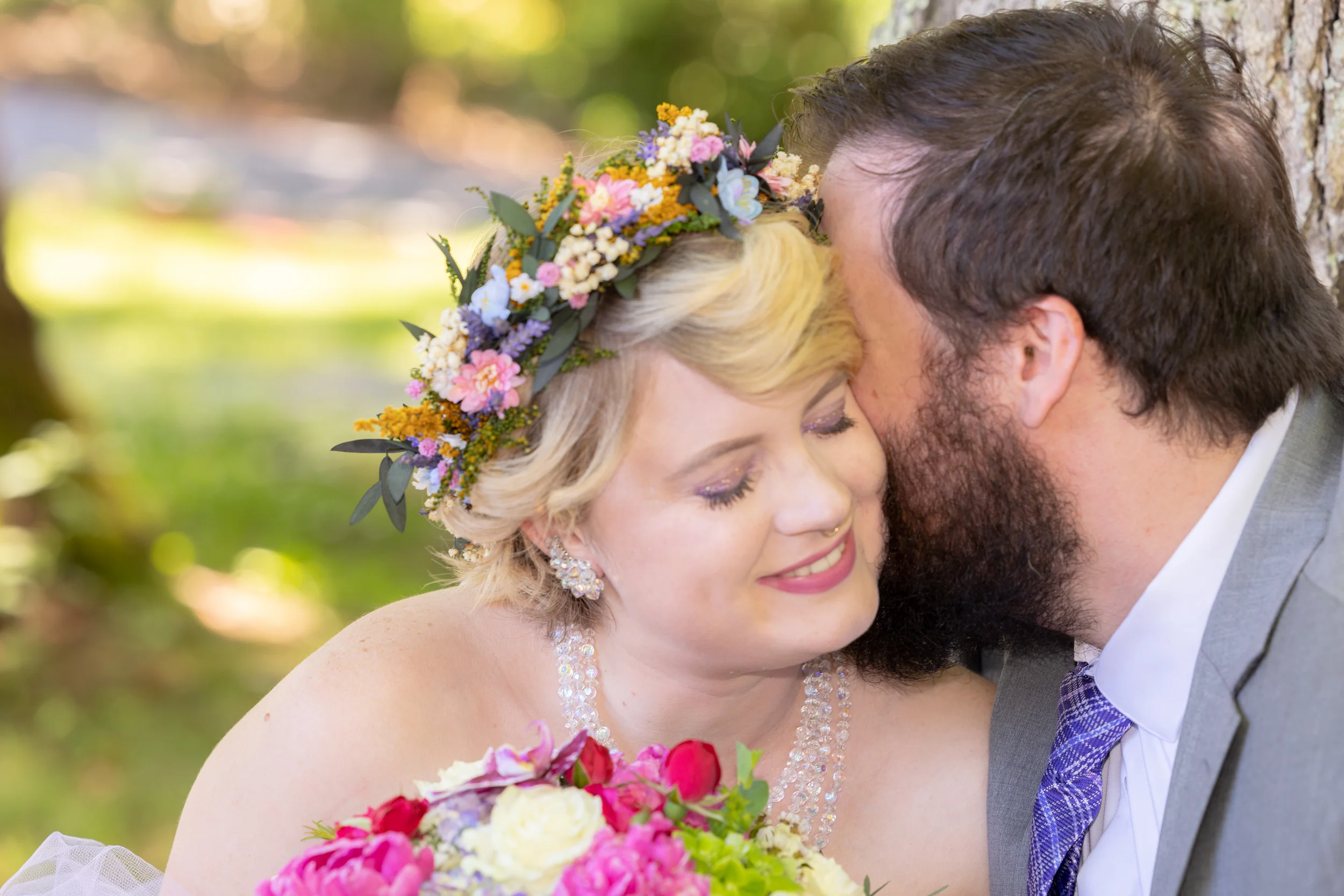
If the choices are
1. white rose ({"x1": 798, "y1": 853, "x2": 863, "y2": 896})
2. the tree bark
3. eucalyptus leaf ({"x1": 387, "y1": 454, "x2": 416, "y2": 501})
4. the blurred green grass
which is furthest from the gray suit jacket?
the blurred green grass

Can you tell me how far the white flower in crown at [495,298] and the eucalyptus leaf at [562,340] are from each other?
0.32 ft

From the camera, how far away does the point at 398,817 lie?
171 centimetres

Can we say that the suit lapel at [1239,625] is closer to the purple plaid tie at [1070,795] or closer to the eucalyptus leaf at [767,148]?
the purple plaid tie at [1070,795]

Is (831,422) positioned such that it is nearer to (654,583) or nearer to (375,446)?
(654,583)

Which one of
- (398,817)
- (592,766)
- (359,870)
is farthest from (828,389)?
(359,870)

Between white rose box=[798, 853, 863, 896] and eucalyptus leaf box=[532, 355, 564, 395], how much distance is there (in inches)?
A: 35.8

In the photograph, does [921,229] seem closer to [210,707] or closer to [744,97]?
[210,707]

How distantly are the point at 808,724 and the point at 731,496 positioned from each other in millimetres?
763

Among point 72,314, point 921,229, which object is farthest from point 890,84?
point 72,314

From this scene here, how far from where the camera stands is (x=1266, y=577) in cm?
218

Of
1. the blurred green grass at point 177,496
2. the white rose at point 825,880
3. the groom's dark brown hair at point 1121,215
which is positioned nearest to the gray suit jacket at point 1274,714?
the groom's dark brown hair at point 1121,215

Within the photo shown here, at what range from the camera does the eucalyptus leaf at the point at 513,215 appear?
2150 mm

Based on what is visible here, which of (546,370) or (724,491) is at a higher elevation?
(546,370)

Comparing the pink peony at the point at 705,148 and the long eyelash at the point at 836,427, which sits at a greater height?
the pink peony at the point at 705,148
